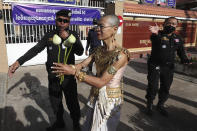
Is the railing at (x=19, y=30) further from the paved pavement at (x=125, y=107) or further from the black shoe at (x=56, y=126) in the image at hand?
the black shoe at (x=56, y=126)

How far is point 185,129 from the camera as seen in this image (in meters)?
3.36

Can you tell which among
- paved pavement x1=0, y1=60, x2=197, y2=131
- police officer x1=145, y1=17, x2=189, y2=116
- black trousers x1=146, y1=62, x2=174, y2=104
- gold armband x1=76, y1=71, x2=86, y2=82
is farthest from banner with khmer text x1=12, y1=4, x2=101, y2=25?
gold armband x1=76, y1=71, x2=86, y2=82

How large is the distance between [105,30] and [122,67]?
423mm

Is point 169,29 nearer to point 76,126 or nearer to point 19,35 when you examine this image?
point 76,126

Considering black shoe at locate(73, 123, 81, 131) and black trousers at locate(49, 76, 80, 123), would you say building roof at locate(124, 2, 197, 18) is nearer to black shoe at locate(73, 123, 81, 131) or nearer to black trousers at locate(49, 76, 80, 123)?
black trousers at locate(49, 76, 80, 123)

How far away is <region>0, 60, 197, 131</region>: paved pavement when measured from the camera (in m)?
3.42

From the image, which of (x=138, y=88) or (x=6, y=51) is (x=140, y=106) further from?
(x=6, y=51)

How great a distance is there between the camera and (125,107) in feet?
13.9

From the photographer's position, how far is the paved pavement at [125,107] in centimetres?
342

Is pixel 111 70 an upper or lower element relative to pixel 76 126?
upper

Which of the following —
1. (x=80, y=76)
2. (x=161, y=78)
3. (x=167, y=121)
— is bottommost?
(x=167, y=121)

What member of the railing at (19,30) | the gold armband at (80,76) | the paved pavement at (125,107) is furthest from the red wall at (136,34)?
the gold armband at (80,76)

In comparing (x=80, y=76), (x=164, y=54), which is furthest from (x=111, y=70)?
(x=164, y=54)

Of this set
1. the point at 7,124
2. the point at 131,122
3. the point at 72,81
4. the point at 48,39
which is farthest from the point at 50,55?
the point at 131,122
